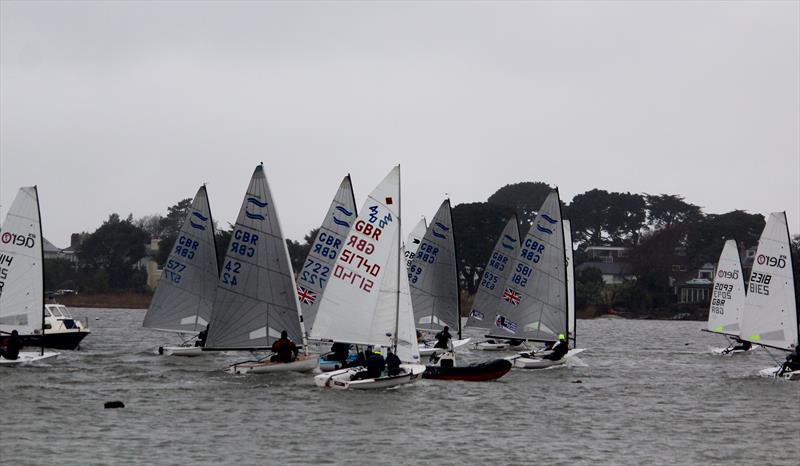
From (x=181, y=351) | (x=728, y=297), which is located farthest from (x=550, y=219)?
(x=728, y=297)

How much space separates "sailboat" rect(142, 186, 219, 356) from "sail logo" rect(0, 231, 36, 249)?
7385 millimetres

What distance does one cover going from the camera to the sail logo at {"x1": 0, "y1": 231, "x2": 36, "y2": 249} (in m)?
44.7

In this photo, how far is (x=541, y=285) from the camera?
169 ft

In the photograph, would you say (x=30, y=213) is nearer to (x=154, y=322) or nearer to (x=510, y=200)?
(x=154, y=322)

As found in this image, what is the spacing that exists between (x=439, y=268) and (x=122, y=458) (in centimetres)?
3251

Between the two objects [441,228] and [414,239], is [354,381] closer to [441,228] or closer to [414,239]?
[441,228]

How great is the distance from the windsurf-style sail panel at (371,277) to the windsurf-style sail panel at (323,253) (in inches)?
359

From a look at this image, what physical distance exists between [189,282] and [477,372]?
14800 mm

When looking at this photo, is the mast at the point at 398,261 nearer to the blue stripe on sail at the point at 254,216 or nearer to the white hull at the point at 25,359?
the blue stripe on sail at the point at 254,216

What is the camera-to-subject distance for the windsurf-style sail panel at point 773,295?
45219mm

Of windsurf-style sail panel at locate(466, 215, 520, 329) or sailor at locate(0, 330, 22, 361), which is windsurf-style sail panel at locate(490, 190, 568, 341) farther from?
sailor at locate(0, 330, 22, 361)

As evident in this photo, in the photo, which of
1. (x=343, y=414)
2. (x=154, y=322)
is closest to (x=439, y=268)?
(x=154, y=322)

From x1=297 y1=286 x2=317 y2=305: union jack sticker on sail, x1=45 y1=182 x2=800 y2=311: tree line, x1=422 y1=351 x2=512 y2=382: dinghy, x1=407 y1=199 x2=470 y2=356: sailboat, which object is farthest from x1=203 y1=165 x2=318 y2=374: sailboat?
x1=45 y1=182 x2=800 y2=311: tree line

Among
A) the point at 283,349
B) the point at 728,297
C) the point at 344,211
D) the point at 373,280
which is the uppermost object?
the point at 344,211
